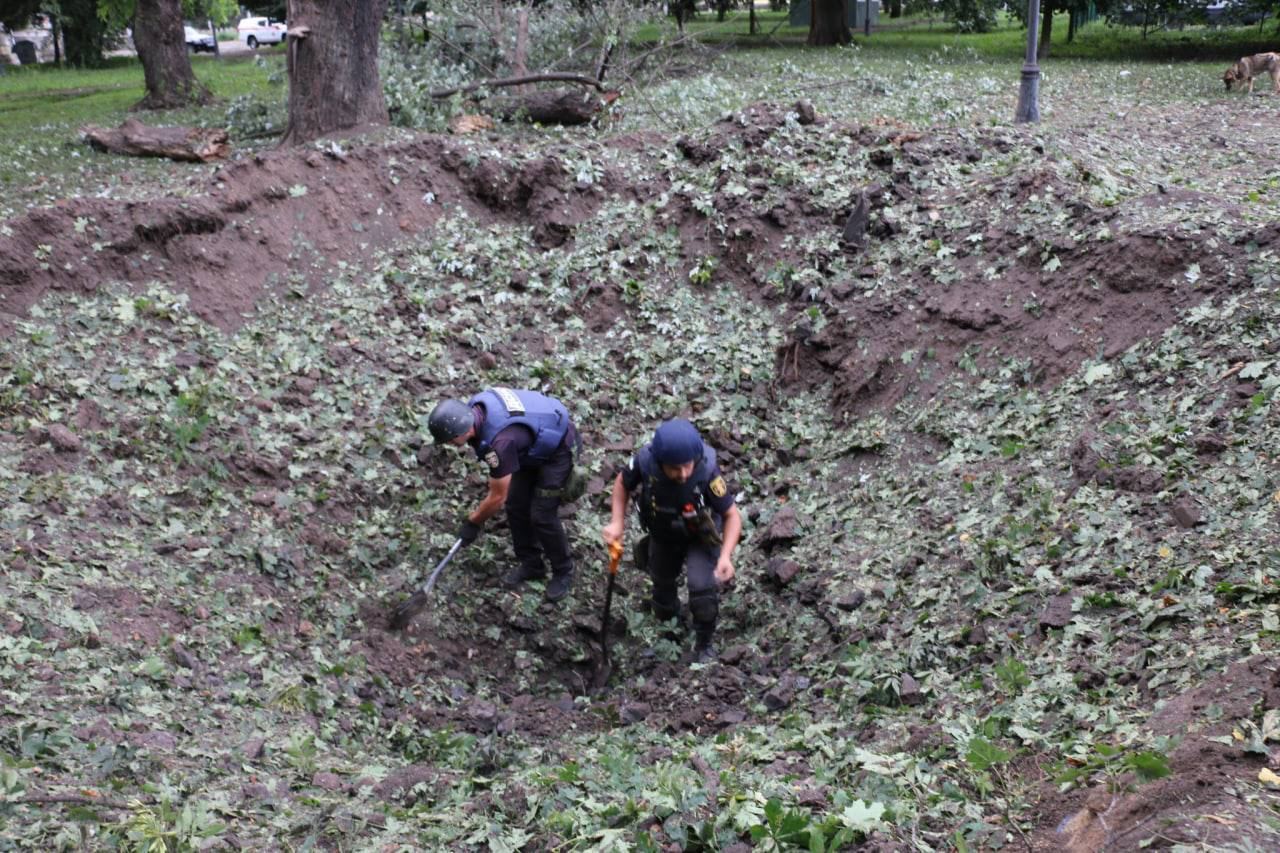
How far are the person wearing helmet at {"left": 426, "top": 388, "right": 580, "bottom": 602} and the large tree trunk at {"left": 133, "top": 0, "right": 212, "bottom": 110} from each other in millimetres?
12412

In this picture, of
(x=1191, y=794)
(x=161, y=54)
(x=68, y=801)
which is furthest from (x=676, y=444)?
(x=161, y=54)

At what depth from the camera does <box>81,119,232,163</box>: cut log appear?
11.4 meters

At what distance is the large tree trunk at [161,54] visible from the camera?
52.1 feet

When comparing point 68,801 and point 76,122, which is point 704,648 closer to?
point 68,801

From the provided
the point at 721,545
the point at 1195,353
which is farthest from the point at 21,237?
the point at 1195,353

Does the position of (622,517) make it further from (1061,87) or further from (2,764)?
(1061,87)

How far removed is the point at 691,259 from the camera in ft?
30.6

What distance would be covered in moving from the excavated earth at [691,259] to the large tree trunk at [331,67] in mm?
1146

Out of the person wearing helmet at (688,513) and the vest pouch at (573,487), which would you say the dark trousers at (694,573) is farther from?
the vest pouch at (573,487)

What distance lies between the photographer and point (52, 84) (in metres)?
24.2

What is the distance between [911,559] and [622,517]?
5.21 feet

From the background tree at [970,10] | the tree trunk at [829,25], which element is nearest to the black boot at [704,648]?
the background tree at [970,10]

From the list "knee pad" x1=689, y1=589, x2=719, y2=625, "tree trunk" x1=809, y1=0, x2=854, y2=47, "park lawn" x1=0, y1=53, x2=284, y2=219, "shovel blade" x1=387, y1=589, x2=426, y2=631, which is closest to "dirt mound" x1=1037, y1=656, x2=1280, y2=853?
"knee pad" x1=689, y1=589, x2=719, y2=625

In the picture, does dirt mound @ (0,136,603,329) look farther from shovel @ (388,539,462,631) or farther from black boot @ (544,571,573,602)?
black boot @ (544,571,573,602)
